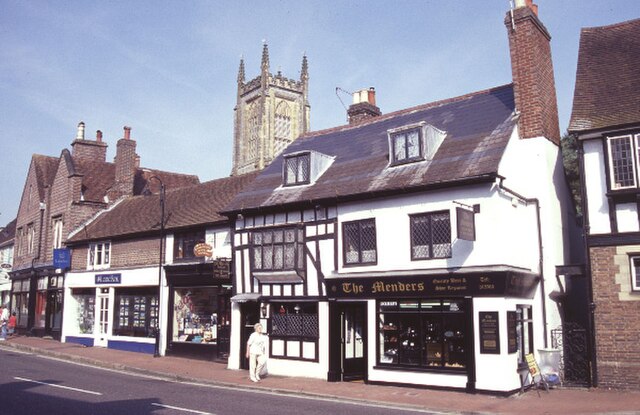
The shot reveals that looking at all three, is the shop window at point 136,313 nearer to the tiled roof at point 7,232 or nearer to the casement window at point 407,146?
the casement window at point 407,146

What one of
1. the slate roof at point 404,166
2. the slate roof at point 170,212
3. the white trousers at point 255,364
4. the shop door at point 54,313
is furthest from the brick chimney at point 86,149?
the white trousers at point 255,364

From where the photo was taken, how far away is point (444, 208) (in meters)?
16.0

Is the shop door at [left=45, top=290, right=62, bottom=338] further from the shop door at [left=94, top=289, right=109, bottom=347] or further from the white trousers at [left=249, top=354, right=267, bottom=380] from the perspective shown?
the white trousers at [left=249, top=354, right=267, bottom=380]

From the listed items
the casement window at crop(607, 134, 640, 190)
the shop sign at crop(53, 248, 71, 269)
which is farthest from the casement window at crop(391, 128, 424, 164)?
the shop sign at crop(53, 248, 71, 269)

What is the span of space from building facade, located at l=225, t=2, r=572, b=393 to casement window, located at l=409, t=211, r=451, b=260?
39 millimetres

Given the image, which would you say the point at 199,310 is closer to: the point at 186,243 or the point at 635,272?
the point at 186,243

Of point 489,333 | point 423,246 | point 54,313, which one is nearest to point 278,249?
point 423,246

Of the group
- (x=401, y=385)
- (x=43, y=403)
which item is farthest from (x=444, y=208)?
(x=43, y=403)

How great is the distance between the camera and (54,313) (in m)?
31.9

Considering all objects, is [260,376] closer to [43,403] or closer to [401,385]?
[401,385]

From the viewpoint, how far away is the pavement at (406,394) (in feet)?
41.5

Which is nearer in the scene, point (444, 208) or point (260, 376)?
point (444, 208)

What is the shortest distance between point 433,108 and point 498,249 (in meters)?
7.86

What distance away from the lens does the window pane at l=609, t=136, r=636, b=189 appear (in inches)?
617
